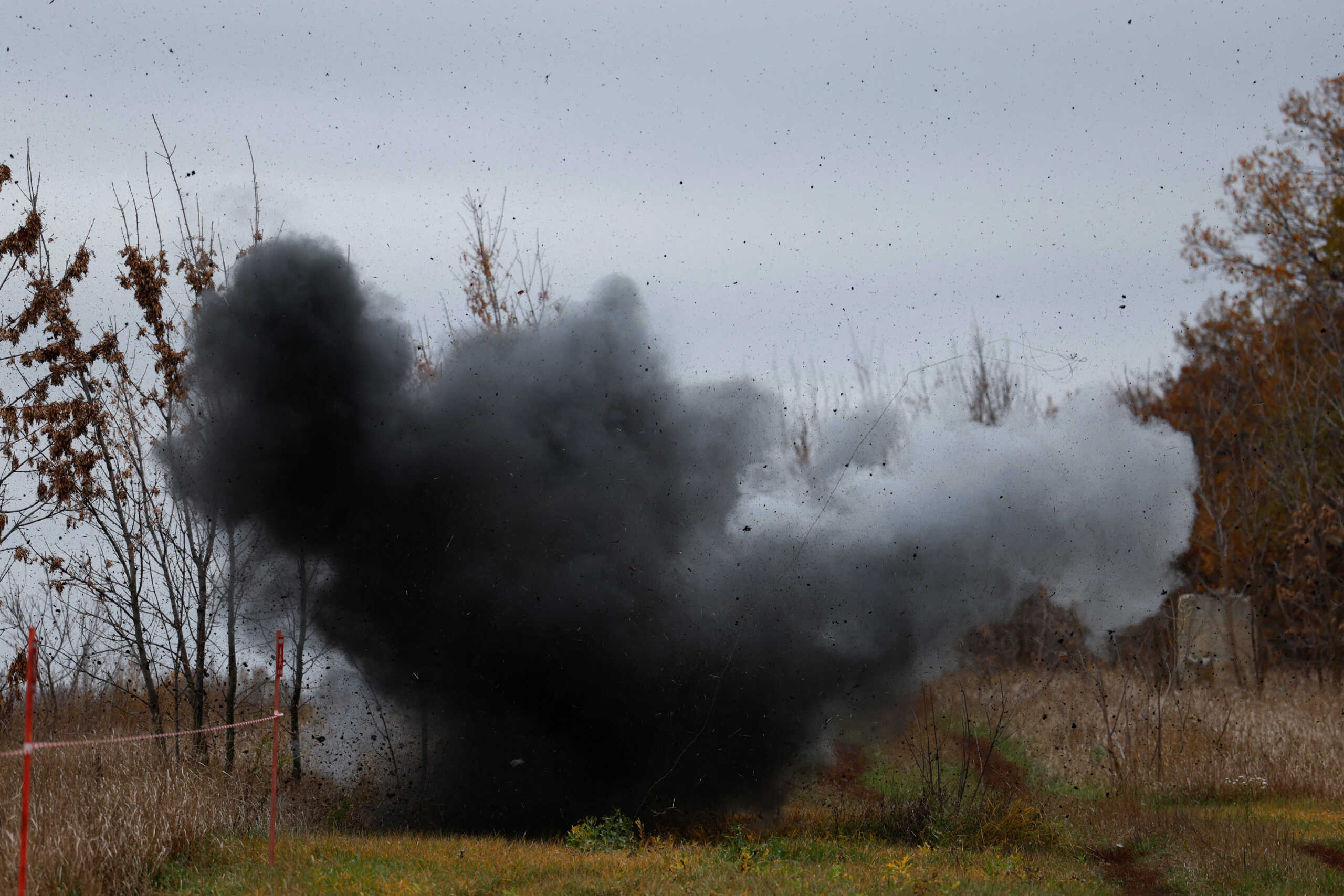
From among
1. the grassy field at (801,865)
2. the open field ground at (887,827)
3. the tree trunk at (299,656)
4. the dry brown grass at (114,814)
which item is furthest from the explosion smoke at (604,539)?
the dry brown grass at (114,814)

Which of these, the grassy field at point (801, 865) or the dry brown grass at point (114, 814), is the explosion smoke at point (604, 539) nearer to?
the grassy field at point (801, 865)

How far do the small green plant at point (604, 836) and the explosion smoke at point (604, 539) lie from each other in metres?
0.61

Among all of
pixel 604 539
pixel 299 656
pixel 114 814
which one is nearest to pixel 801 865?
pixel 604 539

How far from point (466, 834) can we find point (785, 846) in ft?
13.4

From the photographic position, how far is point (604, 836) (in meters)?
13.1

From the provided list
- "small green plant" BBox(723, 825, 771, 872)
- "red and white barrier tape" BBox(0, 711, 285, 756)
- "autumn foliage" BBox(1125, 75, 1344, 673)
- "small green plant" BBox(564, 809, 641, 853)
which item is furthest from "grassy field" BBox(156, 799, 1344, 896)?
"autumn foliage" BBox(1125, 75, 1344, 673)

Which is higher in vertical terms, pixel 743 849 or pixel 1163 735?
pixel 1163 735

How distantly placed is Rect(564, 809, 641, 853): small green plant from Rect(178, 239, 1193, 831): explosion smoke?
609 mm

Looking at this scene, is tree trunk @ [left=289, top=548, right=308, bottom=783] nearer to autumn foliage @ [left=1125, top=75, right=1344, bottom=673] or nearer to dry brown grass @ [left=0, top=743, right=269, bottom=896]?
dry brown grass @ [left=0, top=743, right=269, bottom=896]

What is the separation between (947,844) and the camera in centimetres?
1291

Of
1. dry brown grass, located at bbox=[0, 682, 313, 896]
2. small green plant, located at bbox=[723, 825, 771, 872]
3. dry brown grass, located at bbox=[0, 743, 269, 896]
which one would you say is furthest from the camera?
small green plant, located at bbox=[723, 825, 771, 872]

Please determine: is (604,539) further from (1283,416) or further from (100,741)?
(1283,416)

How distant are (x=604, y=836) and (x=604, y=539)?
374 cm

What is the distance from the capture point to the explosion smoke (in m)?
14.3
